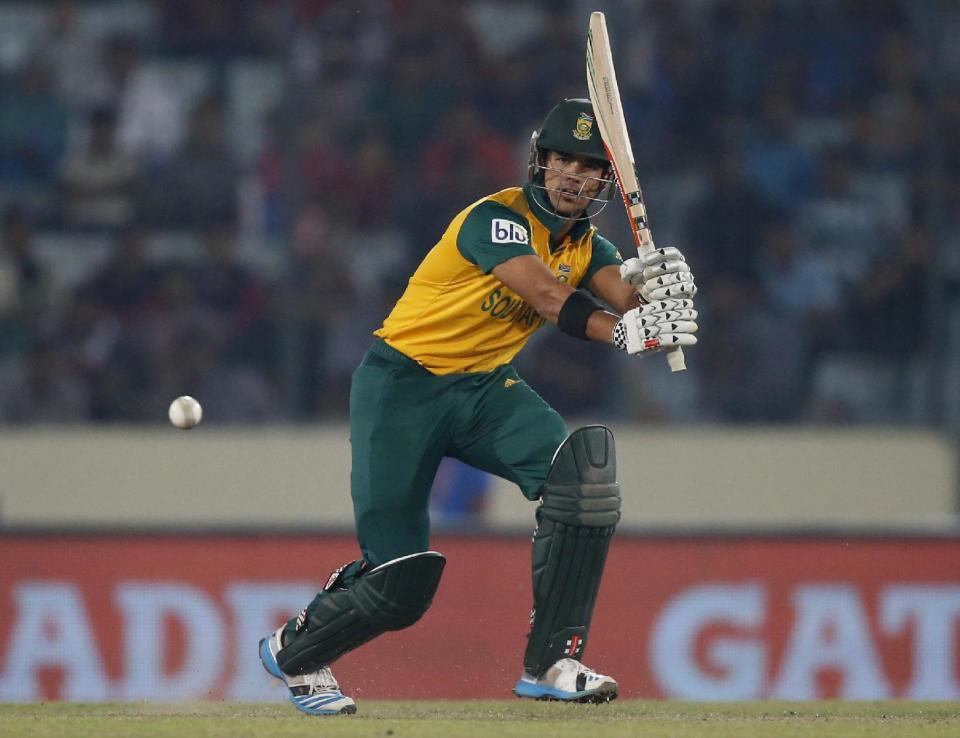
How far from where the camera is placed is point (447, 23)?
33.9 ft

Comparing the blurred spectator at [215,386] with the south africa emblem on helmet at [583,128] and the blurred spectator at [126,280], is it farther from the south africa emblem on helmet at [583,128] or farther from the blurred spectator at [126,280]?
the south africa emblem on helmet at [583,128]

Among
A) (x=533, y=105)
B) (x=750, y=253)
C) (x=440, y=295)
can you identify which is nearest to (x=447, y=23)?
(x=533, y=105)

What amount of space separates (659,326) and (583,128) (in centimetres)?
81

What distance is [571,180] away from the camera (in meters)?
5.25

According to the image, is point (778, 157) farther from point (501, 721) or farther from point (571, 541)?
point (501, 721)

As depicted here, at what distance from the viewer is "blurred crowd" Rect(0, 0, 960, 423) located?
9250mm

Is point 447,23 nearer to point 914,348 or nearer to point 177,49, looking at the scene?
point 177,49

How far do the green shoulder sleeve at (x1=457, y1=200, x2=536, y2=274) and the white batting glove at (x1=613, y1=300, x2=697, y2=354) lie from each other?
1.41 ft

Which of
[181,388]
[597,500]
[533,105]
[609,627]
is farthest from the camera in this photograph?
[533,105]

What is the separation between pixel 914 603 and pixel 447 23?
4543mm

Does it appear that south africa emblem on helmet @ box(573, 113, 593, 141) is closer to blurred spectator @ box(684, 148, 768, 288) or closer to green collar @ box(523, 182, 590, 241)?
green collar @ box(523, 182, 590, 241)

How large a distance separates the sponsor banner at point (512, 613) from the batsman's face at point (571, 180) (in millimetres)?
3066

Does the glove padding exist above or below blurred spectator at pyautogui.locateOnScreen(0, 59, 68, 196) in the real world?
below

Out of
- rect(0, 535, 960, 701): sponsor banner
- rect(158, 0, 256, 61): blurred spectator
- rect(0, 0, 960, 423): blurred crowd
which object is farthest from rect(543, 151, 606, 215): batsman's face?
rect(158, 0, 256, 61): blurred spectator
